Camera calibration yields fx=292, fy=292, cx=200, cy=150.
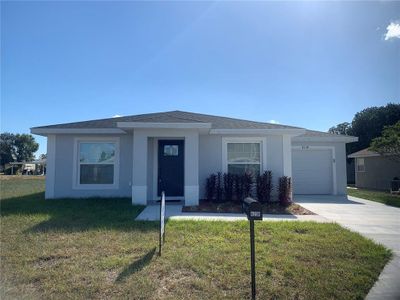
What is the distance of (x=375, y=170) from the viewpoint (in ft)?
71.2

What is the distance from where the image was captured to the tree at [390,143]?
1522cm

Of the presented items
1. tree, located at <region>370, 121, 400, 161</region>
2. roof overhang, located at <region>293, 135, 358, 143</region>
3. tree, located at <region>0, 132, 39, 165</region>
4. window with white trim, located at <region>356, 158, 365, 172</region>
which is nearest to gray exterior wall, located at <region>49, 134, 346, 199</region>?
roof overhang, located at <region>293, 135, 358, 143</region>

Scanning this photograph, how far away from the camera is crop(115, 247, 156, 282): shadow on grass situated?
4090mm

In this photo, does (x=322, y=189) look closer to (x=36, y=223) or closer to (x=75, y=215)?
(x=75, y=215)

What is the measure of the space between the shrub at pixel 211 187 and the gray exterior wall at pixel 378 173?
14994 mm

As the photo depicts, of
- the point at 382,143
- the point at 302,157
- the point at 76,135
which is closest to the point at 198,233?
the point at 76,135

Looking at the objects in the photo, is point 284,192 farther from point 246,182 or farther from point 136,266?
point 136,266

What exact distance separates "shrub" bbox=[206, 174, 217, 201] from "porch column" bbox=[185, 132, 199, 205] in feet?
3.68

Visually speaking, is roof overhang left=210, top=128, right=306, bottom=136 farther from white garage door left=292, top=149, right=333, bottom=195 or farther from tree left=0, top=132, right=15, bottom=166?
tree left=0, top=132, right=15, bottom=166

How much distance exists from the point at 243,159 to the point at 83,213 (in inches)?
244

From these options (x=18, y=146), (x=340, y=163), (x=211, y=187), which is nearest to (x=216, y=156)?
(x=211, y=187)

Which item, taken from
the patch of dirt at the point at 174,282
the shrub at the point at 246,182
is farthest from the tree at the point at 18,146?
the patch of dirt at the point at 174,282

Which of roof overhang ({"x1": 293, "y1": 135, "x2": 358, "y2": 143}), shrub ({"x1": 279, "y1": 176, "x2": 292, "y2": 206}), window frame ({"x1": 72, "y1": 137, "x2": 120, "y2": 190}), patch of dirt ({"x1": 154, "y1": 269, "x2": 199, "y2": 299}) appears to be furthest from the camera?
roof overhang ({"x1": 293, "y1": 135, "x2": 358, "y2": 143})

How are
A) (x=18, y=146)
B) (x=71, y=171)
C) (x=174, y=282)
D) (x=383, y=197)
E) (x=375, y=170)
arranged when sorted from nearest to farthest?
(x=174, y=282) → (x=71, y=171) → (x=383, y=197) → (x=375, y=170) → (x=18, y=146)
